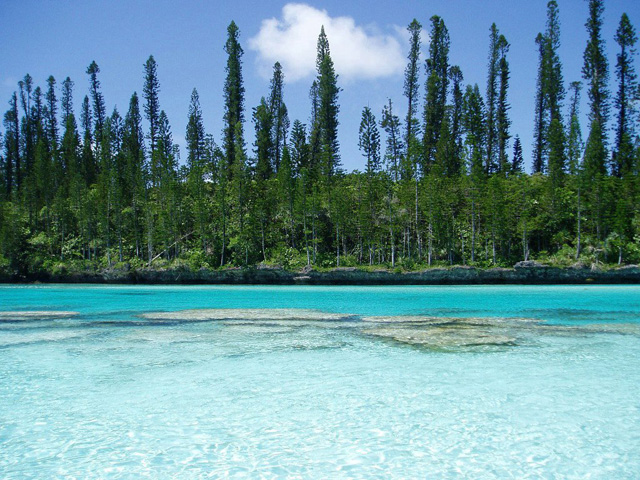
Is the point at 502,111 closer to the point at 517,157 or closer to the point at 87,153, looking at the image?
the point at 517,157

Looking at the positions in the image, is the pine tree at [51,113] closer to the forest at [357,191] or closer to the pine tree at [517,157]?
the forest at [357,191]

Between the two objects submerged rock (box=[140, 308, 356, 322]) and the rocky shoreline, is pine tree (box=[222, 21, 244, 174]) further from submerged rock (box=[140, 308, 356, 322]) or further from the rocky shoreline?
submerged rock (box=[140, 308, 356, 322])

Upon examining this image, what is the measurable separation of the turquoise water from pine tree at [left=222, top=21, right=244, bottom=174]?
46143 millimetres

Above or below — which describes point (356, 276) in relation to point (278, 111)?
below

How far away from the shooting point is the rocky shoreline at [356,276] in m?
34.6

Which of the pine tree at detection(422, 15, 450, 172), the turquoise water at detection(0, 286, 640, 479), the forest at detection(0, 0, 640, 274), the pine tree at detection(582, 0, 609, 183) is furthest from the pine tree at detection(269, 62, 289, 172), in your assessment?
the turquoise water at detection(0, 286, 640, 479)

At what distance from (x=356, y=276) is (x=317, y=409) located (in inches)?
1275

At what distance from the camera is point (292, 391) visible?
6.79m

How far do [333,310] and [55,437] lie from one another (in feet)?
43.2

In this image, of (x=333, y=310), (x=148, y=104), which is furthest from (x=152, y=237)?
(x=333, y=310)

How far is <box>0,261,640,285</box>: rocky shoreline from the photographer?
34562 millimetres

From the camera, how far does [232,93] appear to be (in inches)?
2151

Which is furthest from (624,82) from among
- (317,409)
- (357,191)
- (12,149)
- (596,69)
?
(12,149)

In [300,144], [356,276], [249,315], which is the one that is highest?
[300,144]
